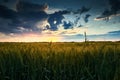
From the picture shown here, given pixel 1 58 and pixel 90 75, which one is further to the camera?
pixel 1 58

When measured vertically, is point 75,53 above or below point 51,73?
above

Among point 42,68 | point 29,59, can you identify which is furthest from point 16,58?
point 42,68

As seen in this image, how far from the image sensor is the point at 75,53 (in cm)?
444

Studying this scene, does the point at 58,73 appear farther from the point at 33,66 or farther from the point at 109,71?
the point at 109,71

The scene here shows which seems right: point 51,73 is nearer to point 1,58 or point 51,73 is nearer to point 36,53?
point 36,53

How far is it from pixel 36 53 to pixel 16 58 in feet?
1.33

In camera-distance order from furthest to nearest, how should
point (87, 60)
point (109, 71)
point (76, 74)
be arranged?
1. point (87, 60)
2. point (76, 74)
3. point (109, 71)

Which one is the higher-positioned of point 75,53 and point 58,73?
point 75,53

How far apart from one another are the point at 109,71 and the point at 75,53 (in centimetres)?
90

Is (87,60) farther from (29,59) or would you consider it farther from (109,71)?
(29,59)

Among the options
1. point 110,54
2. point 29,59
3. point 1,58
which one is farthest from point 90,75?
point 1,58

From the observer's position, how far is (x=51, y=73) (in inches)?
160

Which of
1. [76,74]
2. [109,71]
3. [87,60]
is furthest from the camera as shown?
[87,60]

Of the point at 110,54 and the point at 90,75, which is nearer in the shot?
the point at 90,75
